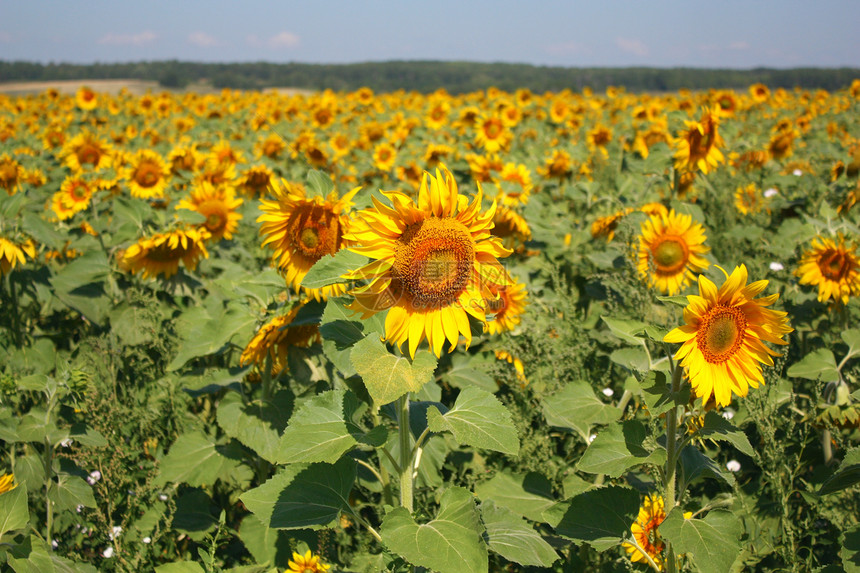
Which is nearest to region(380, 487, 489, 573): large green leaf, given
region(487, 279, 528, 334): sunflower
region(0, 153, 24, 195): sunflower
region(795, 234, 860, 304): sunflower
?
region(487, 279, 528, 334): sunflower

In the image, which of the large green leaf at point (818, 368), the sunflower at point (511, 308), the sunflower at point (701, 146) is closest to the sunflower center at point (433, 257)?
the sunflower at point (511, 308)

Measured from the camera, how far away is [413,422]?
1943mm

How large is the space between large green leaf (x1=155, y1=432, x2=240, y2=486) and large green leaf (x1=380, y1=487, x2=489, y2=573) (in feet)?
3.92

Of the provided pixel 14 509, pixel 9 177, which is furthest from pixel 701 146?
pixel 9 177

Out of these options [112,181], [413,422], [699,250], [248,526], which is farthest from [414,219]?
[112,181]

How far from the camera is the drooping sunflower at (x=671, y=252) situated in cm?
338

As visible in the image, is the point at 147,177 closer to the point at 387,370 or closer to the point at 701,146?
the point at 701,146

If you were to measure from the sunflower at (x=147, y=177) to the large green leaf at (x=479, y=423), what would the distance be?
464 centimetres

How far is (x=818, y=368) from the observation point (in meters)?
2.53

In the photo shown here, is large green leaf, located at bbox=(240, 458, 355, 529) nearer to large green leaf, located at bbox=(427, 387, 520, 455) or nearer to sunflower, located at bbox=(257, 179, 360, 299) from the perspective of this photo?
large green leaf, located at bbox=(427, 387, 520, 455)

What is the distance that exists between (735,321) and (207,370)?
2.22m

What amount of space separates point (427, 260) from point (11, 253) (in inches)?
109

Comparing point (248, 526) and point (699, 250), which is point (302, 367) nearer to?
point (248, 526)

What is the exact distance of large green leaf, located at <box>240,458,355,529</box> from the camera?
5.92 ft
